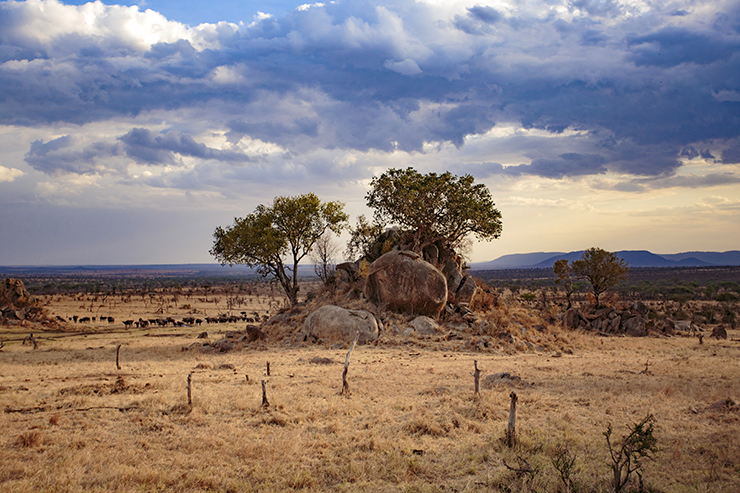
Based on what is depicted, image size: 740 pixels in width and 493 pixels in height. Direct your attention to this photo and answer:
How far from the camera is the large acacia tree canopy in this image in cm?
3039

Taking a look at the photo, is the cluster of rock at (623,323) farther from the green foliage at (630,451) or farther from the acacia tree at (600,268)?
the green foliage at (630,451)

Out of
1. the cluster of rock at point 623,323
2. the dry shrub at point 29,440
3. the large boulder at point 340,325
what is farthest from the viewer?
the cluster of rock at point 623,323

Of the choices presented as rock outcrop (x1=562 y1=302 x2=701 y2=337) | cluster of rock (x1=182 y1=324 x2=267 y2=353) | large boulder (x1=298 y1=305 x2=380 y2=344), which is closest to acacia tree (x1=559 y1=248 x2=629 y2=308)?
rock outcrop (x1=562 y1=302 x2=701 y2=337)

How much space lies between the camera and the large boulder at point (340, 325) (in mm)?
24641

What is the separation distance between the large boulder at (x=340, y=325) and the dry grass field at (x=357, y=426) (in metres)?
5.15

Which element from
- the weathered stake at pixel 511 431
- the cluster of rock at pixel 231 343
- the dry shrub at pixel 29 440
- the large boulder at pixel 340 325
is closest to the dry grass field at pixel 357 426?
the dry shrub at pixel 29 440

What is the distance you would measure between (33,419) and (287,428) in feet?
20.2

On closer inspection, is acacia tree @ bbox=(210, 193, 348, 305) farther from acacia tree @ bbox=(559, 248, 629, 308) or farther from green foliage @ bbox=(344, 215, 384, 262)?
acacia tree @ bbox=(559, 248, 629, 308)

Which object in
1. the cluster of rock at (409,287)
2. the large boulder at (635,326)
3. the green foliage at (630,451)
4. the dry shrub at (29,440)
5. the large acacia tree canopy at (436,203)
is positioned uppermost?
the large acacia tree canopy at (436,203)

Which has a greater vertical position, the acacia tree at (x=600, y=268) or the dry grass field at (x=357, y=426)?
the acacia tree at (x=600, y=268)

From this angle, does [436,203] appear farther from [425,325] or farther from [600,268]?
[600,268]

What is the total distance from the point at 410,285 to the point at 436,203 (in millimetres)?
7052

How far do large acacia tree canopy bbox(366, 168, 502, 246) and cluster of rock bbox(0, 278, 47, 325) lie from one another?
1254 inches

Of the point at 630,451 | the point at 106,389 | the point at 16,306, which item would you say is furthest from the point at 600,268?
the point at 16,306
